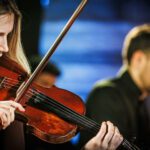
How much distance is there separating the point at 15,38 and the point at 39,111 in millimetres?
330

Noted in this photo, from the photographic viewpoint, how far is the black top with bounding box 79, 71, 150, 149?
6.58ft

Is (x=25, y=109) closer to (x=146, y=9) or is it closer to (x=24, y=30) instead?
(x=24, y=30)

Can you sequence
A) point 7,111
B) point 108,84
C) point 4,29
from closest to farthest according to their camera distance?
point 7,111, point 4,29, point 108,84

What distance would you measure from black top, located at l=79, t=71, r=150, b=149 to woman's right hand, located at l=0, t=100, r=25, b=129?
1.84 feet

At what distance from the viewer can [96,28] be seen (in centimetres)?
271

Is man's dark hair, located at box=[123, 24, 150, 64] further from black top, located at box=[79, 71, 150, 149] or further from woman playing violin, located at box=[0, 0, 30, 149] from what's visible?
woman playing violin, located at box=[0, 0, 30, 149]

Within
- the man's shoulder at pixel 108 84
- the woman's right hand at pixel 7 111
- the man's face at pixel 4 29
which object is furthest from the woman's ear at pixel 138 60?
the woman's right hand at pixel 7 111

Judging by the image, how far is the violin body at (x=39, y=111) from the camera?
4.77 feet

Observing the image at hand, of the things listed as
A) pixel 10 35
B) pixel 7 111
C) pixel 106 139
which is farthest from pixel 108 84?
pixel 7 111

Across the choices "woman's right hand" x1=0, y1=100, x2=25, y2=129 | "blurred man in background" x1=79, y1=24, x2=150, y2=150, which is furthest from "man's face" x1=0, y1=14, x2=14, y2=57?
"blurred man in background" x1=79, y1=24, x2=150, y2=150

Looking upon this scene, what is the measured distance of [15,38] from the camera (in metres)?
1.67

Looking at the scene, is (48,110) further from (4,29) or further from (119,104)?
(119,104)

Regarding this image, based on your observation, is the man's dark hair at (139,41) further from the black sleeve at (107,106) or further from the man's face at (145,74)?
the black sleeve at (107,106)

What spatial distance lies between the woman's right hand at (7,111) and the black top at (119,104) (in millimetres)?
560
